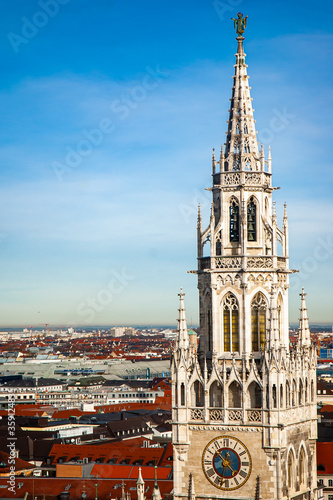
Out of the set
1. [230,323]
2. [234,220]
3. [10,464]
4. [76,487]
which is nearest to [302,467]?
[230,323]

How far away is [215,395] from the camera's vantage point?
39.0m

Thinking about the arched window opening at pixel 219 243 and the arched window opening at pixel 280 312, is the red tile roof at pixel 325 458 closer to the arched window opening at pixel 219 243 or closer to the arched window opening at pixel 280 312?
the arched window opening at pixel 280 312

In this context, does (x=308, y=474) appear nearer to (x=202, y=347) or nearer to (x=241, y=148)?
(x=202, y=347)

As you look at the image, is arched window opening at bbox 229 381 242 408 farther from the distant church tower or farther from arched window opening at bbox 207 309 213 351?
arched window opening at bbox 207 309 213 351

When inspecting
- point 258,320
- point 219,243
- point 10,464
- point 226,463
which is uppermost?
point 219,243

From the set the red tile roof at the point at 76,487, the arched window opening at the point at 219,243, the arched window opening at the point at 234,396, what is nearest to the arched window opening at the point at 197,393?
the arched window opening at the point at 234,396

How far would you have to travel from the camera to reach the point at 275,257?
39.5 meters

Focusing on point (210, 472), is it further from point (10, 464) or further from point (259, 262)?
point (10, 464)

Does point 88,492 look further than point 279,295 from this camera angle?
Yes

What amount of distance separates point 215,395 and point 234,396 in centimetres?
77

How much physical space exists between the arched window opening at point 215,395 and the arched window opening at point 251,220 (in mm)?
5933

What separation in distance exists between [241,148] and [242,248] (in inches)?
158

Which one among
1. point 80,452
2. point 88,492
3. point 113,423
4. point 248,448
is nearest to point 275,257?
point 248,448

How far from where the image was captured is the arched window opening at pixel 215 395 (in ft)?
128
